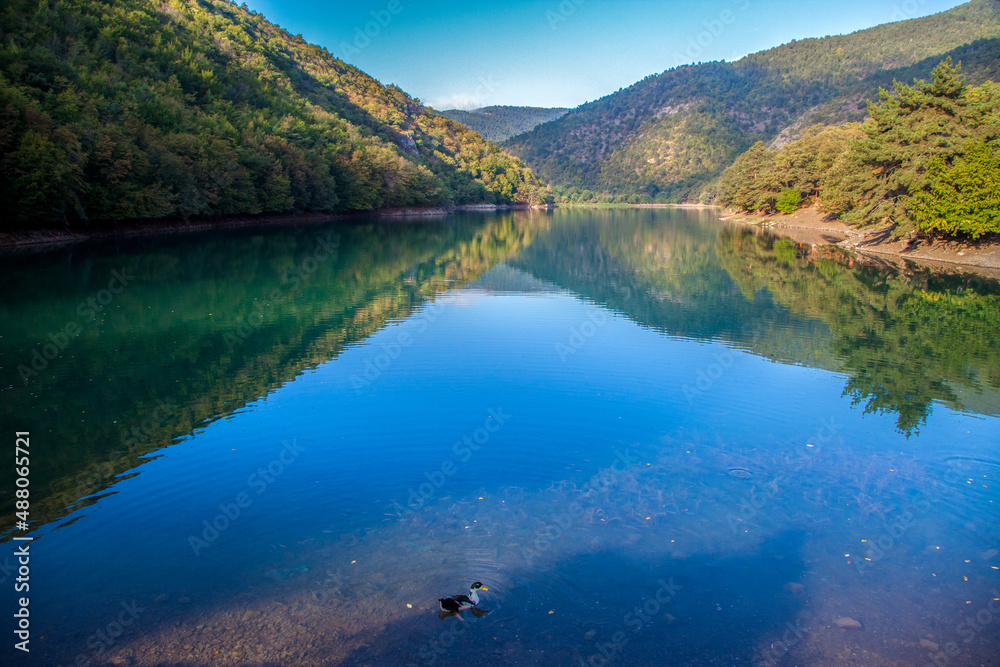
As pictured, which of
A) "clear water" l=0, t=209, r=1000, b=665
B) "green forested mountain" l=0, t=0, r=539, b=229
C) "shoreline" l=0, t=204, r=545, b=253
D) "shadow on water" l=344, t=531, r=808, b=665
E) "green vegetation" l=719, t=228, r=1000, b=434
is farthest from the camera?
"shoreline" l=0, t=204, r=545, b=253

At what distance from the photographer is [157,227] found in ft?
161

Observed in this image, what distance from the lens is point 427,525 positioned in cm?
773

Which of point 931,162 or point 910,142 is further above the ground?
point 910,142

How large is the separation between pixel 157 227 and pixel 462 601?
51481 mm

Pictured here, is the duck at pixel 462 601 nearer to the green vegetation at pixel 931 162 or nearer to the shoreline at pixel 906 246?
the shoreline at pixel 906 246

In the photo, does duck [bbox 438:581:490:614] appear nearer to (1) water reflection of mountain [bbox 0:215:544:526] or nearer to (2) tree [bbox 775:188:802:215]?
(1) water reflection of mountain [bbox 0:215:544:526]

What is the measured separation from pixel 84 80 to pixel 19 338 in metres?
39.1

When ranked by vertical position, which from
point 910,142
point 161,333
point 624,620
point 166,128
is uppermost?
point 166,128

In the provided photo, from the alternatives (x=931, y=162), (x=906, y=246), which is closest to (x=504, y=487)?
(x=931, y=162)

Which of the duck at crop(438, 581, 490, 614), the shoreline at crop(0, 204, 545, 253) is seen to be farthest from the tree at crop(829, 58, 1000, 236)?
the shoreline at crop(0, 204, 545, 253)

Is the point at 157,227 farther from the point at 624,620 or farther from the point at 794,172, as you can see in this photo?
Answer: the point at 794,172

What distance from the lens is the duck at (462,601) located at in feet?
19.8

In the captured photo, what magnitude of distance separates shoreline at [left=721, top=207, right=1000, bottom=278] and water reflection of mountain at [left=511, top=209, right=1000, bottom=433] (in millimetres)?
3329

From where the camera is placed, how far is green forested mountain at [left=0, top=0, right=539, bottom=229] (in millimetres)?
35875
